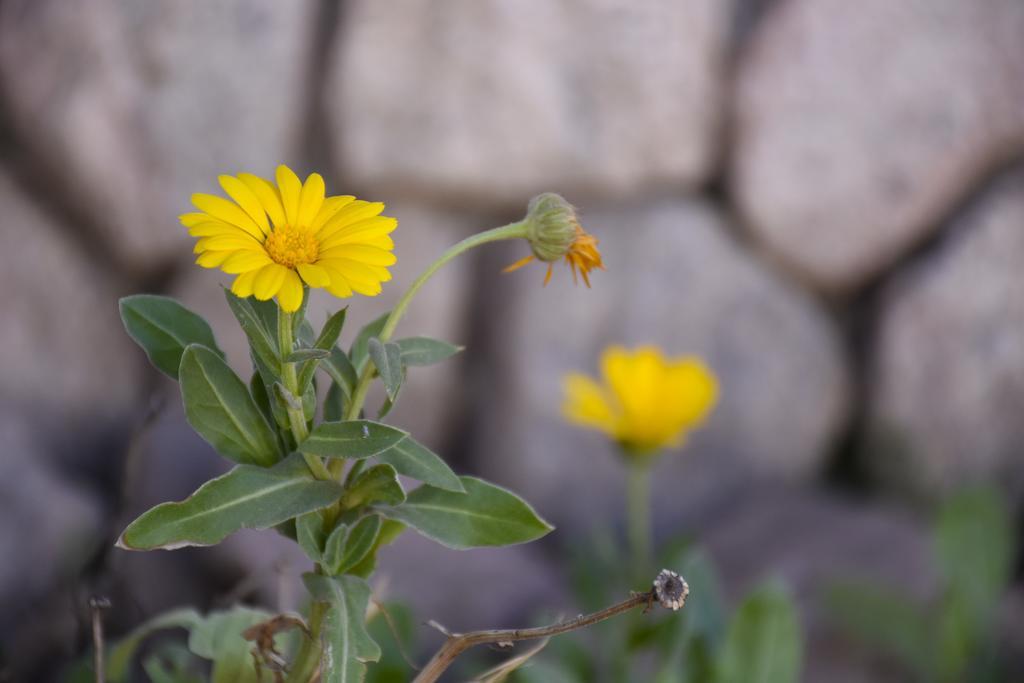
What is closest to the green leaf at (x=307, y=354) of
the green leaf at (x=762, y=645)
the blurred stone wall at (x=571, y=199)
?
the green leaf at (x=762, y=645)

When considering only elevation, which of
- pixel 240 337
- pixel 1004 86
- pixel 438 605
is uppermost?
pixel 1004 86

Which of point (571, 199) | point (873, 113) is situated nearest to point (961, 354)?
point (873, 113)

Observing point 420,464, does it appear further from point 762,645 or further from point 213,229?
point 762,645

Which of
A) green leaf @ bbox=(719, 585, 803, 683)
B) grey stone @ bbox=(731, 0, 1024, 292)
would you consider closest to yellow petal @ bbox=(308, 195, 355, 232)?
green leaf @ bbox=(719, 585, 803, 683)

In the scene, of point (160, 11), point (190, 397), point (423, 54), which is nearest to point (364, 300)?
point (423, 54)

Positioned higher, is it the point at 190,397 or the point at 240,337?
the point at 190,397

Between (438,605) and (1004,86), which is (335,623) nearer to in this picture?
(438,605)

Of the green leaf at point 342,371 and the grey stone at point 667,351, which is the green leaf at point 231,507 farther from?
the grey stone at point 667,351
